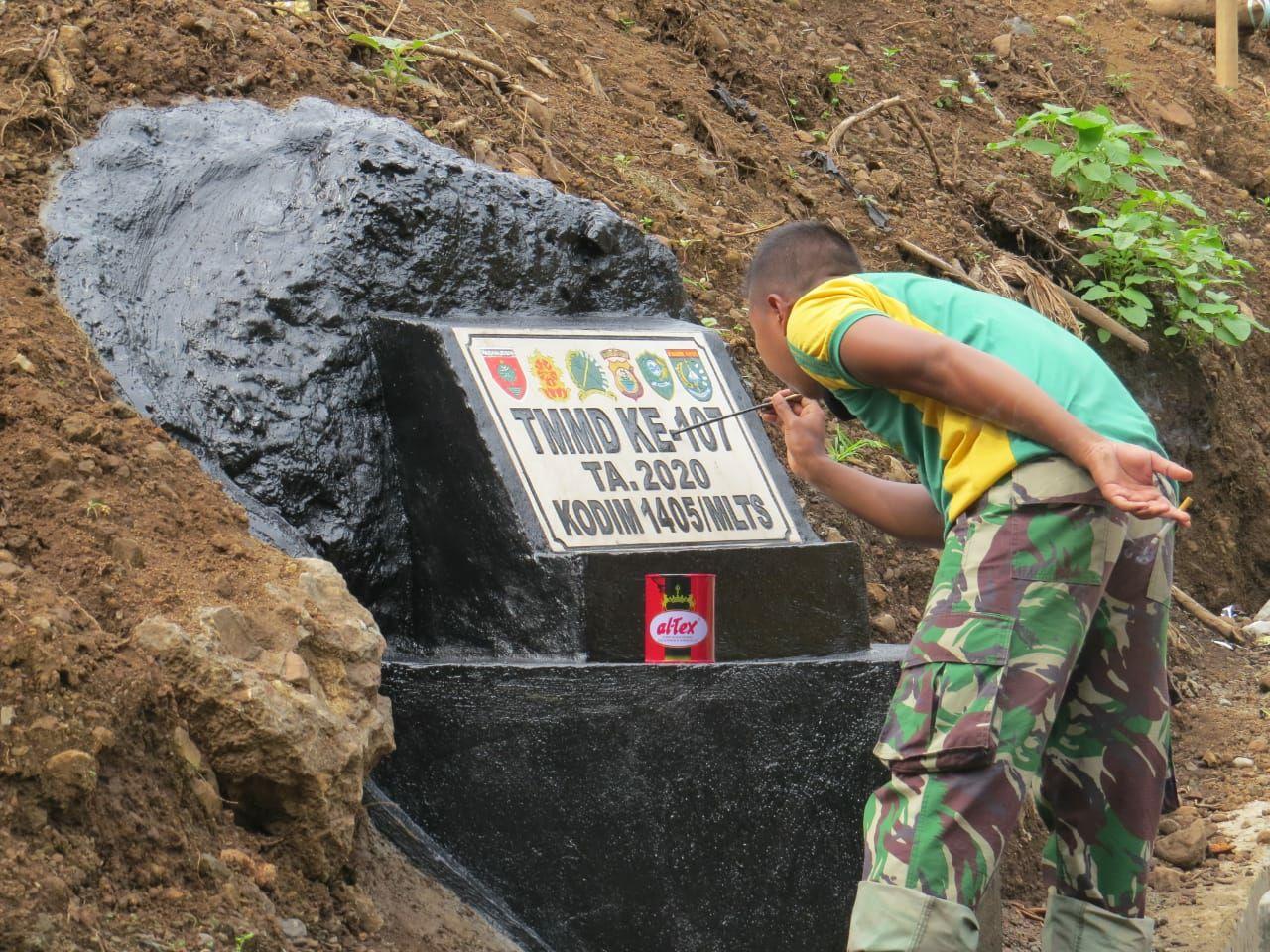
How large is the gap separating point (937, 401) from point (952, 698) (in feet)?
1.49

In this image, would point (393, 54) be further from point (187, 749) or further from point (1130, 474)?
point (1130, 474)

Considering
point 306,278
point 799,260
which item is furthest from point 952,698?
point 306,278

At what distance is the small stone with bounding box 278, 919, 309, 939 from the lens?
233 cm

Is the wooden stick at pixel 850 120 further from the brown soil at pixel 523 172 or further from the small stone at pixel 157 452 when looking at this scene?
A: the small stone at pixel 157 452

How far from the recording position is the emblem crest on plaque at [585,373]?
10.7 ft

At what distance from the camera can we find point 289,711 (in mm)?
2445

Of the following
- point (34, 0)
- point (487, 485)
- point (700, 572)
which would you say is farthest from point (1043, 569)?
point (34, 0)

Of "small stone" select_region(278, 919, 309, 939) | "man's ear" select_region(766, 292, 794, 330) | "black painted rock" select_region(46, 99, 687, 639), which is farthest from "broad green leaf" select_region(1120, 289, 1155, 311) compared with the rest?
"small stone" select_region(278, 919, 309, 939)

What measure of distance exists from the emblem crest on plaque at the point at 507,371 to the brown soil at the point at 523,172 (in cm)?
61

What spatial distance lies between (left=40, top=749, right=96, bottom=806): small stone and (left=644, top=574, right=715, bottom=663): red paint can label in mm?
1163

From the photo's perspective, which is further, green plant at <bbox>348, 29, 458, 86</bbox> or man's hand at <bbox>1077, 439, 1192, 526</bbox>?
green plant at <bbox>348, 29, 458, 86</bbox>

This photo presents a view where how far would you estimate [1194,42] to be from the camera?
10.7 metres

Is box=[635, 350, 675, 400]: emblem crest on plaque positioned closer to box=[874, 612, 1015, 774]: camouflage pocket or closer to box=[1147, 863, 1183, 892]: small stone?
box=[874, 612, 1015, 774]: camouflage pocket

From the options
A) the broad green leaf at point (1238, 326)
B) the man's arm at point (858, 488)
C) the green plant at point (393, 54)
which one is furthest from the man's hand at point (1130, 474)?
the broad green leaf at point (1238, 326)
